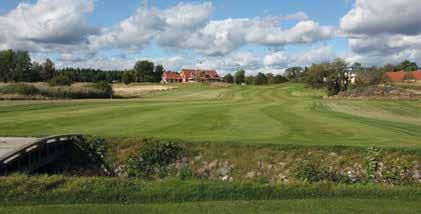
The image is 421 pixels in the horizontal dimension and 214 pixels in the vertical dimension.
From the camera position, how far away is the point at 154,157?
59.4ft

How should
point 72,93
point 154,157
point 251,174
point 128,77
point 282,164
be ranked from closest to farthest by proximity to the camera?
point 282,164, point 251,174, point 154,157, point 72,93, point 128,77

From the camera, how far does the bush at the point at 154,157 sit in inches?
709

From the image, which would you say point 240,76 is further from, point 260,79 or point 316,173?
point 316,173

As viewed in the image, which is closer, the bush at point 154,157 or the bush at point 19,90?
the bush at point 154,157

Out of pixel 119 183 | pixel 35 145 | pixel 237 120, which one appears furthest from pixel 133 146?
pixel 237 120

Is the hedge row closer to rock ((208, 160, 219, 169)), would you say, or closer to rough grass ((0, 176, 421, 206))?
rock ((208, 160, 219, 169))

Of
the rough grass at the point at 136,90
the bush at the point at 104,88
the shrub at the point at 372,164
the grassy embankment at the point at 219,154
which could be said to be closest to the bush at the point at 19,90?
the bush at the point at 104,88

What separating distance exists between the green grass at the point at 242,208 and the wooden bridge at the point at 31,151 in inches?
161

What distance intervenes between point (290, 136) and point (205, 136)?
3689mm

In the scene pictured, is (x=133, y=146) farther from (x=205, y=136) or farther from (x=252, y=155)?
(x=252, y=155)

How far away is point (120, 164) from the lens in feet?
60.9

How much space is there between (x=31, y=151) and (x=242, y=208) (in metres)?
8.88

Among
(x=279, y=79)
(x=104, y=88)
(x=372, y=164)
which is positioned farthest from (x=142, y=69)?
(x=372, y=164)

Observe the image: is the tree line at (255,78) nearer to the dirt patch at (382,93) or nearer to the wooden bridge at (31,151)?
the dirt patch at (382,93)
